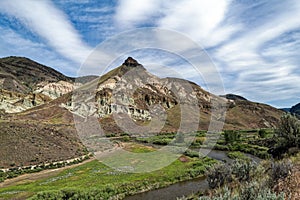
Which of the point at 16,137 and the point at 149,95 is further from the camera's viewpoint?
the point at 149,95

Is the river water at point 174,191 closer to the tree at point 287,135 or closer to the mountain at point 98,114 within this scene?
the tree at point 287,135

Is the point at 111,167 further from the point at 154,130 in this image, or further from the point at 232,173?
the point at 154,130

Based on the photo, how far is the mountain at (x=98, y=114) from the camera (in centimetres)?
5838

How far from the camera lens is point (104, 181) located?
3709 cm

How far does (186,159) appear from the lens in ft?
177

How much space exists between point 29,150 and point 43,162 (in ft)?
18.8

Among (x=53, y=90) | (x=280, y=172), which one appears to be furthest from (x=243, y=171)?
(x=53, y=90)

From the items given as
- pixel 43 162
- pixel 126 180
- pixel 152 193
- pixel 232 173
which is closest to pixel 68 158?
pixel 43 162

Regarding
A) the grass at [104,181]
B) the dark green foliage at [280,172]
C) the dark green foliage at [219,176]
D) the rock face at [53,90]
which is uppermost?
the rock face at [53,90]

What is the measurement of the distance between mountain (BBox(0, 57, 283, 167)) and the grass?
44.8ft

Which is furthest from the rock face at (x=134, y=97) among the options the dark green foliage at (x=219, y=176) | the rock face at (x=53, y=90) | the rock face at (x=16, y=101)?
the dark green foliage at (x=219, y=176)

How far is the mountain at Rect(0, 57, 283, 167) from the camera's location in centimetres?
5838

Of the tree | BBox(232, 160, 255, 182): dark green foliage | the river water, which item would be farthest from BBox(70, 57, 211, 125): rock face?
BBox(232, 160, 255, 182): dark green foliage

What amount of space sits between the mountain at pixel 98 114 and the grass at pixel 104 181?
13.7 metres
